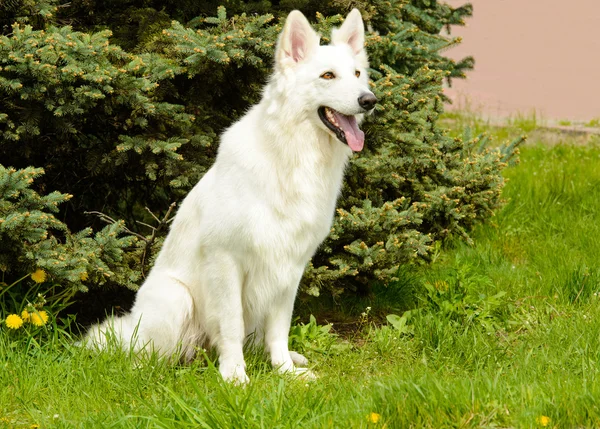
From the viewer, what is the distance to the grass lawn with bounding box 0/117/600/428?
291 cm

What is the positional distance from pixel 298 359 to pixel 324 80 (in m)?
1.50

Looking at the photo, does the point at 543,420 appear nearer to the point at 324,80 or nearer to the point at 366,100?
the point at 366,100

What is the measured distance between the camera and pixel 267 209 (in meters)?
3.68

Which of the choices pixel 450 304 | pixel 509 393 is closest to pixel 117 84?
pixel 450 304

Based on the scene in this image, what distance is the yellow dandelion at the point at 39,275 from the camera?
12.8 ft

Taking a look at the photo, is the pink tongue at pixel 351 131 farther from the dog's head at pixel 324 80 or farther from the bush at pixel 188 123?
the bush at pixel 188 123

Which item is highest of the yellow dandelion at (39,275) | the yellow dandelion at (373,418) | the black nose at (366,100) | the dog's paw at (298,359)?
the black nose at (366,100)

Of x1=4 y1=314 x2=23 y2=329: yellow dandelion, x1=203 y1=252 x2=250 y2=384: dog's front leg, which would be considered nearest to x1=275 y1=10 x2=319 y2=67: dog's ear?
x1=203 y1=252 x2=250 y2=384: dog's front leg

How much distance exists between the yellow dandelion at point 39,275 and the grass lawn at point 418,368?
0.31 meters

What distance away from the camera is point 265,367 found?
3844mm

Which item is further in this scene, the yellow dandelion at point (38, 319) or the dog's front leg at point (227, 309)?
the yellow dandelion at point (38, 319)

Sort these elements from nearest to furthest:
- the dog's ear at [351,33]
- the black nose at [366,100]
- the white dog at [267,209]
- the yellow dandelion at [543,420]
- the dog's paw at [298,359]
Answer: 1. the yellow dandelion at [543,420]
2. the black nose at [366,100]
3. the white dog at [267,209]
4. the dog's ear at [351,33]
5. the dog's paw at [298,359]

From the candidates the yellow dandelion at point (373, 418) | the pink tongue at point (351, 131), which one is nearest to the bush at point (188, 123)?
the pink tongue at point (351, 131)

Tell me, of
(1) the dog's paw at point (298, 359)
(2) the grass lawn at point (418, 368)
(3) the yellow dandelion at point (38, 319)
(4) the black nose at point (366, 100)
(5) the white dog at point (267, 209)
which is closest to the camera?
(2) the grass lawn at point (418, 368)
